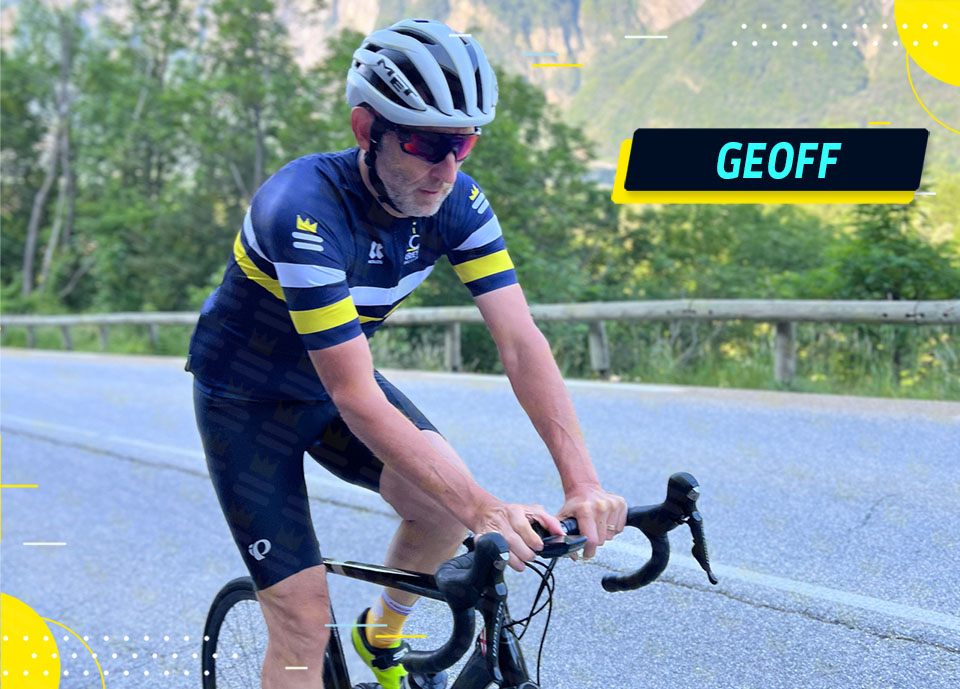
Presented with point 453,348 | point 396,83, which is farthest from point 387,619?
point 453,348

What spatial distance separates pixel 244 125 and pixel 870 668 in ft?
101

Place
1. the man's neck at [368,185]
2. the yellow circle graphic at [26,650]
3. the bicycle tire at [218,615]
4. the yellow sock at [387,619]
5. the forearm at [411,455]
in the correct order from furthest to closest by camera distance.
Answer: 1. the yellow circle graphic at [26,650]
2. the bicycle tire at [218,615]
3. the yellow sock at [387,619]
4. the man's neck at [368,185]
5. the forearm at [411,455]

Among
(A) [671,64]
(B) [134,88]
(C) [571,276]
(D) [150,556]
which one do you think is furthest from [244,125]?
(D) [150,556]

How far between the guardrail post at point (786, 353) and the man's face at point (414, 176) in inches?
293

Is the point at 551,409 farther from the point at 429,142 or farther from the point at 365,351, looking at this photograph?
the point at 429,142

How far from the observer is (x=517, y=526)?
1.76m

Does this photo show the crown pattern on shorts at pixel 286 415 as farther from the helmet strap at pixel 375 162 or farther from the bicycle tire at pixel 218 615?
the helmet strap at pixel 375 162

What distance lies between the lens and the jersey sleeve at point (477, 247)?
2.53 meters

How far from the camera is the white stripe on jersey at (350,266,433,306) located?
2453mm

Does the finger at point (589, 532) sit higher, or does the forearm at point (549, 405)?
the forearm at point (549, 405)

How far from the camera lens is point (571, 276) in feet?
57.3

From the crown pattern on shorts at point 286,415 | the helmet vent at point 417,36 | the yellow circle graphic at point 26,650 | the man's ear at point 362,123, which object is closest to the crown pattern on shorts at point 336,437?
the crown pattern on shorts at point 286,415

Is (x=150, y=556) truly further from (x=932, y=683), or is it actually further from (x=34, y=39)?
(x=34, y=39)

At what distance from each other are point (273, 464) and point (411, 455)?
70cm
